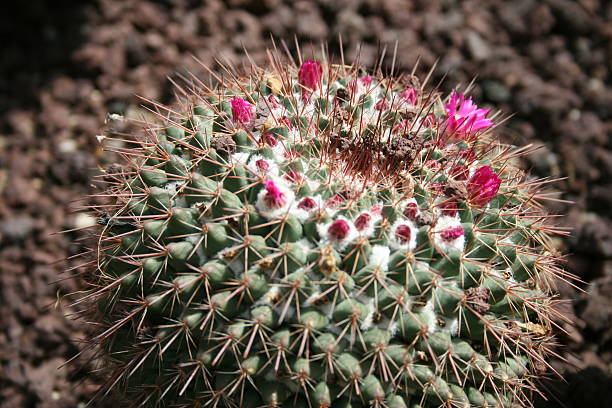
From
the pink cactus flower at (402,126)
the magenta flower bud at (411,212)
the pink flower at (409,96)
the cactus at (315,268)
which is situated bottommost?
the cactus at (315,268)

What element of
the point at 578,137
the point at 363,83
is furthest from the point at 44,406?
the point at 578,137

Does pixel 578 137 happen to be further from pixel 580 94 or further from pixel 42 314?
pixel 42 314

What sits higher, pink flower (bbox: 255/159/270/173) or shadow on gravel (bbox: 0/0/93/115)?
pink flower (bbox: 255/159/270/173)

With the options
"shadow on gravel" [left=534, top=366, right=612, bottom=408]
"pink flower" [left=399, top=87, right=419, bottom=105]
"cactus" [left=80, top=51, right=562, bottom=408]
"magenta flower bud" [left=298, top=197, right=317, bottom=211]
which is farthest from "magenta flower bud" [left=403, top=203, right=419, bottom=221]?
"shadow on gravel" [left=534, top=366, right=612, bottom=408]

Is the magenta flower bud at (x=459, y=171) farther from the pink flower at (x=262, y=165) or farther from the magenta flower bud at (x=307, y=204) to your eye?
the pink flower at (x=262, y=165)

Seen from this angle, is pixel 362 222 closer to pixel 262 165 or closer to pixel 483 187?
pixel 262 165

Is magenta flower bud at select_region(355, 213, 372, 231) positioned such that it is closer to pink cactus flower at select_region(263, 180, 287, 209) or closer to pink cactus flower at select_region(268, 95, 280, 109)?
pink cactus flower at select_region(263, 180, 287, 209)

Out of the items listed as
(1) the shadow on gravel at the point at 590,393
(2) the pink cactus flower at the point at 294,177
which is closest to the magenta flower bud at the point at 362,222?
(2) the pink cactus flower at the point at 294,177
